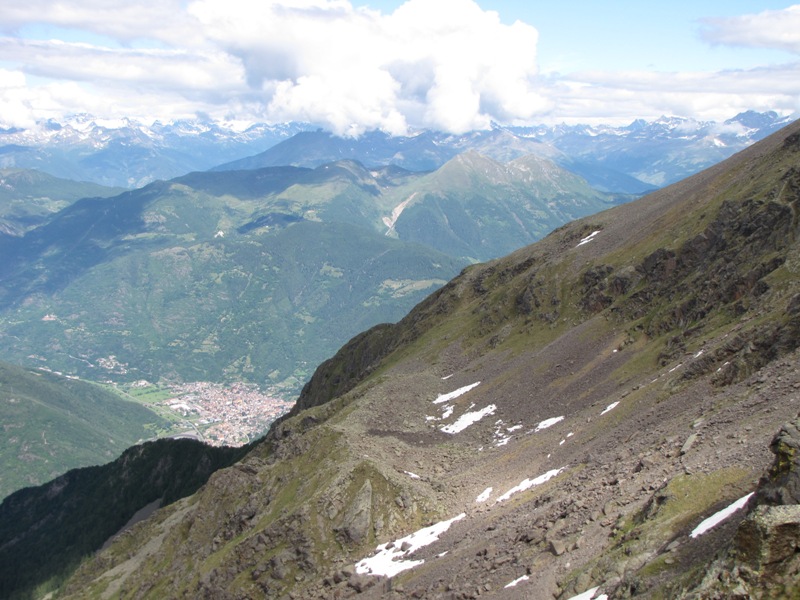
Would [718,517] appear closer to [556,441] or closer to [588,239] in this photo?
[556,441]

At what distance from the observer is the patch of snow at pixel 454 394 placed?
362 feet

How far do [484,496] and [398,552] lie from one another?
1064 cm

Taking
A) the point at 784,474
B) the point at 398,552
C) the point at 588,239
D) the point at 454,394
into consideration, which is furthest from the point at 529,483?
the point at 588,239

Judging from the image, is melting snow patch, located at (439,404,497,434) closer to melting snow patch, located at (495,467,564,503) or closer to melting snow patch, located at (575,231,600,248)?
melting snow patch, located at (495,467,564,503)

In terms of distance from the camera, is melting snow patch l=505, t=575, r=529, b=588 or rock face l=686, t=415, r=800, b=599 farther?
melting snow patch l=505, t=575, r=529, b=588

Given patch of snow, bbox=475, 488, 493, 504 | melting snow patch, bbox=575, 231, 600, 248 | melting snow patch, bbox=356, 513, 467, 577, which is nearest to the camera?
melting snow patch, bbox=356, 513, 467, 577

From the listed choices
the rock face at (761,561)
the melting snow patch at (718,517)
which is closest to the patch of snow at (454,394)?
the melting snow patch at (718,517)

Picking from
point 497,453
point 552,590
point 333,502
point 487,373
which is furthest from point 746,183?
point 552,590

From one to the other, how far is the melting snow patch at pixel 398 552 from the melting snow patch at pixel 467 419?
31.0 m

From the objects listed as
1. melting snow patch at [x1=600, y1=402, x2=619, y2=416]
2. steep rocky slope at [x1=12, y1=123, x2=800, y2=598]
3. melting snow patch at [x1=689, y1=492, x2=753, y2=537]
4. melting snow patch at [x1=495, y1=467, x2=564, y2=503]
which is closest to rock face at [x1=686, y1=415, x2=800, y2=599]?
steep rocky slope at [x1=12, y1=123, x2=800, y2=598]

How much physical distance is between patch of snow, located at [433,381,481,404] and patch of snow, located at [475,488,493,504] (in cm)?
4066

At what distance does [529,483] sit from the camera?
64.9m

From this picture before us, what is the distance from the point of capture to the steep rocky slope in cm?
4144

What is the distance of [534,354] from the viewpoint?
113312 mm
